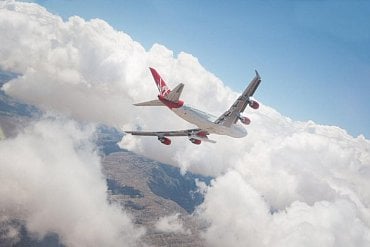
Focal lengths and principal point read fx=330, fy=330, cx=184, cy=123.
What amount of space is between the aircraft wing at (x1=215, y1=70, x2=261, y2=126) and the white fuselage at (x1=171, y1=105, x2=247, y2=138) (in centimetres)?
140

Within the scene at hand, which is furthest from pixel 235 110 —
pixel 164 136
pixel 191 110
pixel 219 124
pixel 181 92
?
pixel 164 136

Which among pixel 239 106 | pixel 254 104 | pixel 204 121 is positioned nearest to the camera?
pixel 254 104

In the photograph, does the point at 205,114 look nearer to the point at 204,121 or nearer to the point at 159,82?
the point at 204,121

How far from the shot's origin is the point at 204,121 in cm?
7369

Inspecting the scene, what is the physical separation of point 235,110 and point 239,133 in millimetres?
8027

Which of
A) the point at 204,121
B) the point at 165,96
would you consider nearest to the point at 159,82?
the point at 165,96

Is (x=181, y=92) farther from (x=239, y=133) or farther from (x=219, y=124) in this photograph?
(x=239, y=133)

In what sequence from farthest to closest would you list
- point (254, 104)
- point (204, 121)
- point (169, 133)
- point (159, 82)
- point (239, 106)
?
point (169, 133) → point (159, 82) → point (204, 121) → point (239, 106) → point (254, 104)

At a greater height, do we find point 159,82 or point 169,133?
point 159,82

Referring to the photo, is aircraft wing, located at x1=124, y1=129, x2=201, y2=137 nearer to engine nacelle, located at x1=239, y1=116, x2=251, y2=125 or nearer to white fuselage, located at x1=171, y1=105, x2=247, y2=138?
white fuselage, located at x1=171, y1=105, x2=247, y2=138

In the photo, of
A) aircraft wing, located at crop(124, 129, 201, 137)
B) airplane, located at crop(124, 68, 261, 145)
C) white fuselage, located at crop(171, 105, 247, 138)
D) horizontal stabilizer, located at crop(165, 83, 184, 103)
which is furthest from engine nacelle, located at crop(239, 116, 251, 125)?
horizontal stabilizer, located at crop(165, 83, 184, 103)

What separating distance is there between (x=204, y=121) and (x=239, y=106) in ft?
27.5

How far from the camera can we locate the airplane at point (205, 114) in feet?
224

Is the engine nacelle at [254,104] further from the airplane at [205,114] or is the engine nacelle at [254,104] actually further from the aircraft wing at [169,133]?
the aircraft wing at [169,133]
